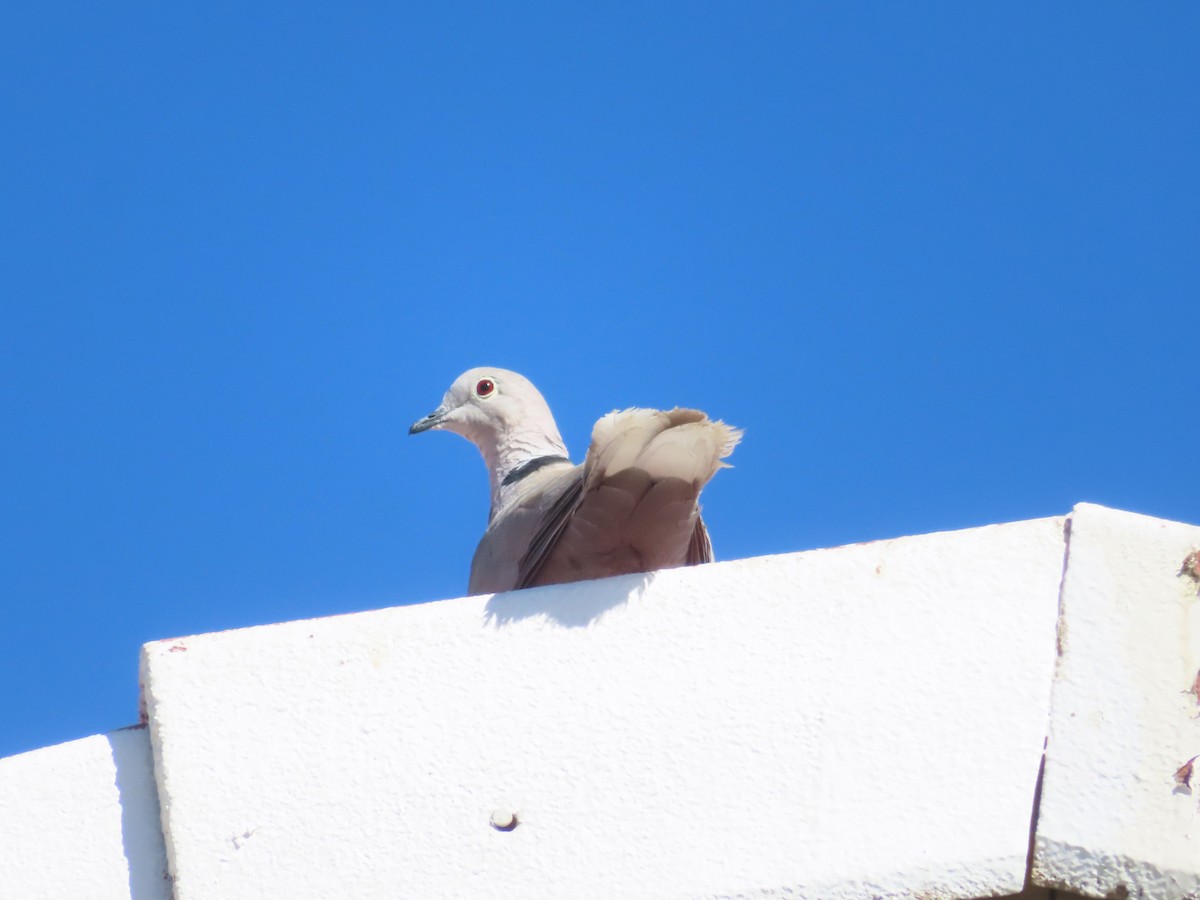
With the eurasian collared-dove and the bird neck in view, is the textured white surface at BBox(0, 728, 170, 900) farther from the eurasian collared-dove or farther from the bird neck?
the bird neck

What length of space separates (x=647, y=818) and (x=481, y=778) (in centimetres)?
38

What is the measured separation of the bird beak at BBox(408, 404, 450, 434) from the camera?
24.6 ft

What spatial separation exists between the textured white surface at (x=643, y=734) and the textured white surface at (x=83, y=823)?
0.13 metres

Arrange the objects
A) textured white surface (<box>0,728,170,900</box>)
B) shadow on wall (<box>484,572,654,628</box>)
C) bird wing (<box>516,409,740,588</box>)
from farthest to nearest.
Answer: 1. bird wing (<box>516,409,740,588</box>)
2. shadow on wall (<box>484,572,654,628</box>)
3. textured white surface (<box>0,728,170,900</box>)

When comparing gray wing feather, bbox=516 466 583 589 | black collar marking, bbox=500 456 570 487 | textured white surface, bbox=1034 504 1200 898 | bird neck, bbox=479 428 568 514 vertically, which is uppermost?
bird neck, bbox=479 428 568 514

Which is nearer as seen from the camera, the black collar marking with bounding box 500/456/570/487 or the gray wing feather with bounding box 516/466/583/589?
the gray wing feather with bounding box 516/466/583/589

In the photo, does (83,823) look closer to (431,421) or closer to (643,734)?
(643,734)

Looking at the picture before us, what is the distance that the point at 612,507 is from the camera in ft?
14.9

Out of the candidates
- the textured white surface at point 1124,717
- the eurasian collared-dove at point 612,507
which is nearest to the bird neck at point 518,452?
the eurasian collared-dove at point 612,507

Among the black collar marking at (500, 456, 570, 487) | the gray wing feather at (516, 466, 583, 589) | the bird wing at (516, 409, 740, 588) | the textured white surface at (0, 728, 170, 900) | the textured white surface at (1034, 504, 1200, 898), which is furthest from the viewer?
the black collar marking at (500, 456, 570, 487)

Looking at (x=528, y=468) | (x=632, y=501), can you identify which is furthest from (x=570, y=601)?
(x=528, y=468)

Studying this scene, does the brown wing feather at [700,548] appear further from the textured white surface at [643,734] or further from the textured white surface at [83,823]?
the textured white surface at [83,823]

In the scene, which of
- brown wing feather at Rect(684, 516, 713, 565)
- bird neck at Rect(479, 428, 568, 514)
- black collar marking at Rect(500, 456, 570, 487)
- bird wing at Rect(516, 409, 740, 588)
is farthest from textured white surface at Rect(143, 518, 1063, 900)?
bird neck at Rect(479, 428, 568, 514)

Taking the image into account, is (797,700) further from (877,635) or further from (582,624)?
(582,624)
